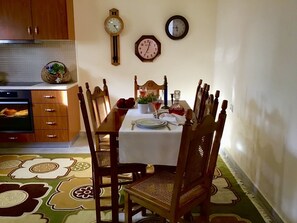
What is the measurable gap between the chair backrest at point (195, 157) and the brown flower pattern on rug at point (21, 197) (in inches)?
57.8

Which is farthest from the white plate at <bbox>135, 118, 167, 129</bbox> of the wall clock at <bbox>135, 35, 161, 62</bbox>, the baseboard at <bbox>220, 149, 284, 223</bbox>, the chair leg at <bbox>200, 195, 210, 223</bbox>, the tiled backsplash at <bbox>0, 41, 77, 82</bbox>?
the tiled backsplash at <bbox>0, 41, 77, 82</bbox>

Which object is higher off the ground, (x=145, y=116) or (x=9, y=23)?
(x=9, y=23)

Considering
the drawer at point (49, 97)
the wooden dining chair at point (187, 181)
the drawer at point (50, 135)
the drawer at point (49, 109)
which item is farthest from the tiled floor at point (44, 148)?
the wooden dining chair at point (187, 181)

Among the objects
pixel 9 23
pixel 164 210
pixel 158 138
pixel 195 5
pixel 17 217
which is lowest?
pixel 17 217

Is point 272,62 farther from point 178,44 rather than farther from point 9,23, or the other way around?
point 9,23

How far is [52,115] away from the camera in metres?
3.79

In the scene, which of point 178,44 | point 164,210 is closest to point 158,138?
point 164,210

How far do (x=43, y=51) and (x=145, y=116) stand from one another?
8.44ft

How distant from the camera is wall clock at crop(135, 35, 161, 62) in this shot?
4078 millimetres

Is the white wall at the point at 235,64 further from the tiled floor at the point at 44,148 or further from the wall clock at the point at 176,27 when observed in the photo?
the tiled floor at the point at 44,148

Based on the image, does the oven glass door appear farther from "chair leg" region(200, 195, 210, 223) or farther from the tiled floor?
"chair leg" region(200, 195, 210, 223)

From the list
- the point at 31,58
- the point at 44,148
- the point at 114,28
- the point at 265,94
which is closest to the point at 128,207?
the point at 265,94

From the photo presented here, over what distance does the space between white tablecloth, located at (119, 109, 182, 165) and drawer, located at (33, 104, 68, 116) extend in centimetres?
209

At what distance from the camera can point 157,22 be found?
4.06 metres
